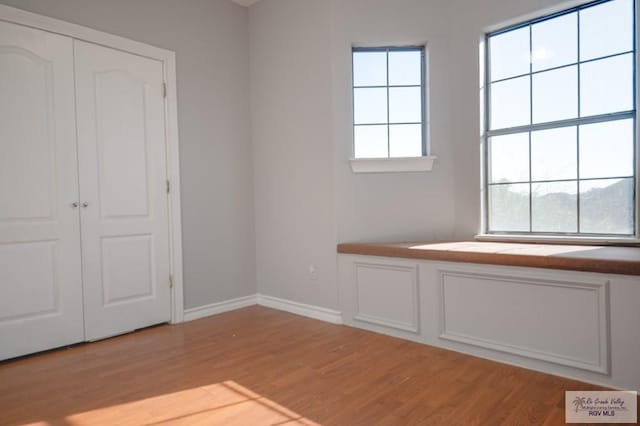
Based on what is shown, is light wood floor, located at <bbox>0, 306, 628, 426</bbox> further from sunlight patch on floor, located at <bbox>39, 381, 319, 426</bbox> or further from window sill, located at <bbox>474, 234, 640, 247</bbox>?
window sill, located at <bbox>474, 234, 640, 247</bbox>

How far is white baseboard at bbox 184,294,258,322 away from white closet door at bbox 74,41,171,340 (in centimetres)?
19

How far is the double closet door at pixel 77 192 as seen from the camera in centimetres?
259

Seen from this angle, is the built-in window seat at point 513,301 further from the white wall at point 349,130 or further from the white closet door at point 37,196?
the white closet door at point 37,196

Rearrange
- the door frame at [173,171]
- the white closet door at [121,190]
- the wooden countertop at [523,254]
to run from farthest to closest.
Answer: the door frame at [173,171], the white closet door at [121,190], the wooden countertop at [523,254]

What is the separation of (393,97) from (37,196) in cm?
275

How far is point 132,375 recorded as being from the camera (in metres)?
2.35

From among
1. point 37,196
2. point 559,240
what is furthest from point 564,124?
point 37,196

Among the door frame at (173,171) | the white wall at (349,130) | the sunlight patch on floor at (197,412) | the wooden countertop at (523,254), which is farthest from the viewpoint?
the door frame at (173,171)

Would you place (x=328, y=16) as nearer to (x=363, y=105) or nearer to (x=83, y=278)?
(x=363, y=105)

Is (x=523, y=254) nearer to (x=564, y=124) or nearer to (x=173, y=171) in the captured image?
(x=564, y=124)

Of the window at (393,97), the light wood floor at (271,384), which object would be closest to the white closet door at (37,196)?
the light wood floor at (271,384)

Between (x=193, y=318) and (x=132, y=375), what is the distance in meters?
1.12

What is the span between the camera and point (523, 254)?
91.0 inches

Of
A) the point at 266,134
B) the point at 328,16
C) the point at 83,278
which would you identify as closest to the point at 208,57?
the point at 266,134
